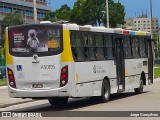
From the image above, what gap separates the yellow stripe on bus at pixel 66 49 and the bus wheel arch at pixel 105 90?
10.3 feet

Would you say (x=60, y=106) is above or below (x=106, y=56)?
below

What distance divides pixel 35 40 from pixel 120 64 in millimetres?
5928

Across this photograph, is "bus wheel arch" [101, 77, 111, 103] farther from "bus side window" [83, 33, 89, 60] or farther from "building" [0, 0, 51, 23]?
"building" [0, 0, 51, 23]

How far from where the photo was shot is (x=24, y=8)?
102 m

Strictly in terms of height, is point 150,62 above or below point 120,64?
below

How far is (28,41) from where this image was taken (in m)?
18.7

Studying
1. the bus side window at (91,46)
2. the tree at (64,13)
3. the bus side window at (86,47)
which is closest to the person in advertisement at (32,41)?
the bus side window at (86,47)

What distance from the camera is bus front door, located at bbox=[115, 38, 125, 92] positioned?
2311 centimetres

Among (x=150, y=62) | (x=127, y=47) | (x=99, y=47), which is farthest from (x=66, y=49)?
(x=150, y=62)

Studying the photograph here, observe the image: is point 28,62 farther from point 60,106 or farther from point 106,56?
point 106,56

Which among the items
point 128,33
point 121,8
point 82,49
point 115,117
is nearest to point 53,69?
point 82,49

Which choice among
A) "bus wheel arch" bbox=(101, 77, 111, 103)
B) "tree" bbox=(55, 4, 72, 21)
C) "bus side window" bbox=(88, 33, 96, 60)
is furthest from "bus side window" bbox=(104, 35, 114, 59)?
"tree" bbox=(55, 4, 72, 21)

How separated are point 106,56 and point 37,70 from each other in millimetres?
4361

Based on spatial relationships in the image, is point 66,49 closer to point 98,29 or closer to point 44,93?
point 44,93
